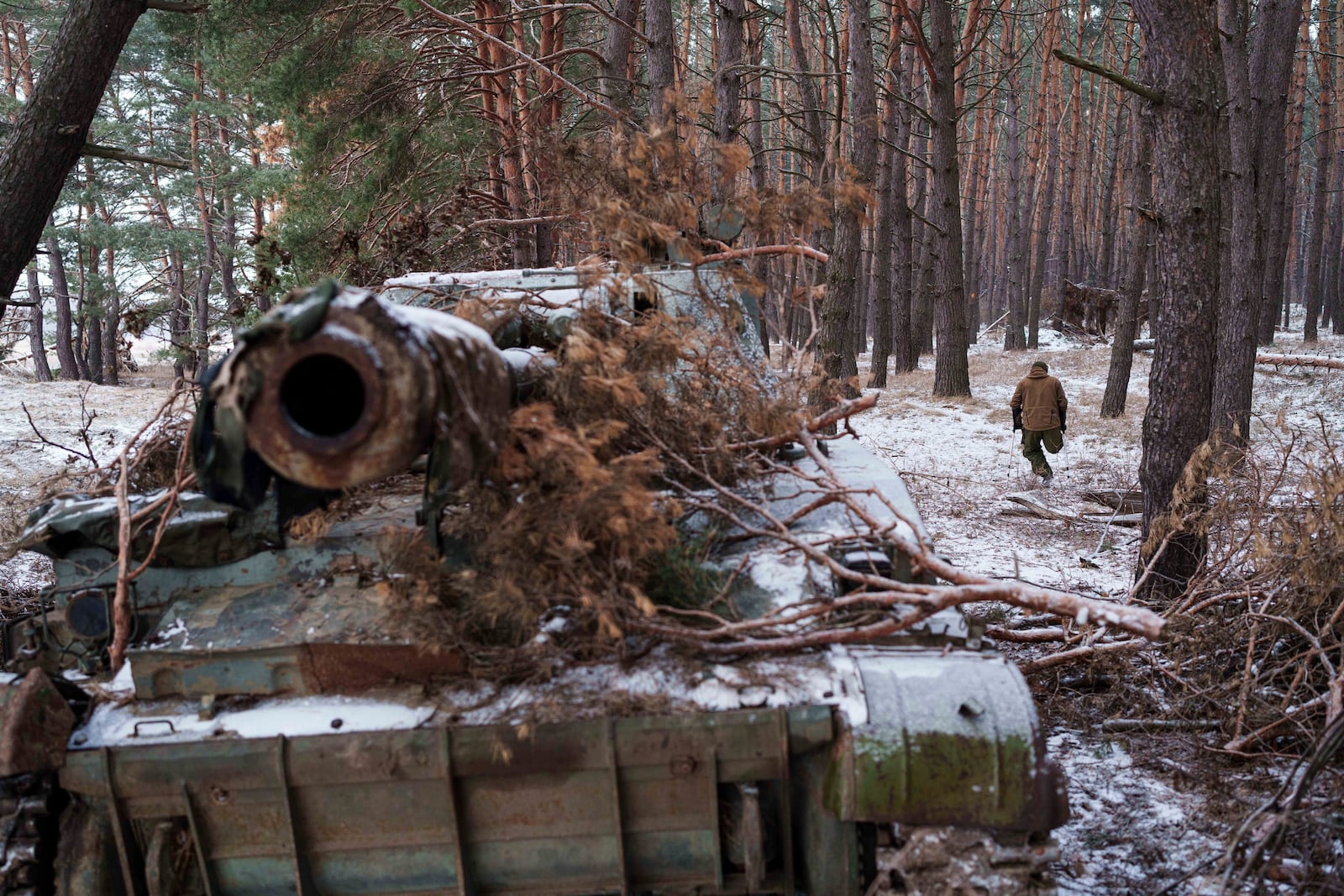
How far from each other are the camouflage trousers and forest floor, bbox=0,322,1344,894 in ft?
0.54

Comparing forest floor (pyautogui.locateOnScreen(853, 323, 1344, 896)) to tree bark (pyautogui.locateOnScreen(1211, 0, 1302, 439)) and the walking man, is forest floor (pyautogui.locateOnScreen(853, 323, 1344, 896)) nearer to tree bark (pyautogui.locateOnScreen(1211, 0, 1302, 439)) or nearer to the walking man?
the walking man

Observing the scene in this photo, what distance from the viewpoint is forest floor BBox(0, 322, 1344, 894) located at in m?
3.91

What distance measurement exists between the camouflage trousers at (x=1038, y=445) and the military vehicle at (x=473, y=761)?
7457mm

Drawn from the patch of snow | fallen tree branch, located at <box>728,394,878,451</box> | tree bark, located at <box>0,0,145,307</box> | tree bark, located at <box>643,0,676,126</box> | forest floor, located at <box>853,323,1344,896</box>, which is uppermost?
tree bark, located at <box>643,0,676,126</box>

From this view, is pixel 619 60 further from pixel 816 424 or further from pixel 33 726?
pixel 33 726

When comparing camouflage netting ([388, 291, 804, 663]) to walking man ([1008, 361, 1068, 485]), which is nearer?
camouflage netting ([388, 291, 804, 663])

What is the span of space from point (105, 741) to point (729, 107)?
8779 mm

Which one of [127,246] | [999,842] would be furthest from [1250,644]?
[127,246]

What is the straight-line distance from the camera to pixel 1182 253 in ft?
18.7

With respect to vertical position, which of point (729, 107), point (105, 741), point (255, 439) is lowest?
point (105, 741)

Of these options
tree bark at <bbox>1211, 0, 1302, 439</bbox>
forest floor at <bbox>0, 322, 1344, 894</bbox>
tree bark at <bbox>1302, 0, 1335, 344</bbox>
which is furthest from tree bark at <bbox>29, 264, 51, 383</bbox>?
tree bark at <bbox>1302, 0, 1335, 344</bbox>

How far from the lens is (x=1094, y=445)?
39.1 feet

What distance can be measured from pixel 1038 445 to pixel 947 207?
6082mm

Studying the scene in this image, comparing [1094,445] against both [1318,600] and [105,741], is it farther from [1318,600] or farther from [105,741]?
[105,741]
